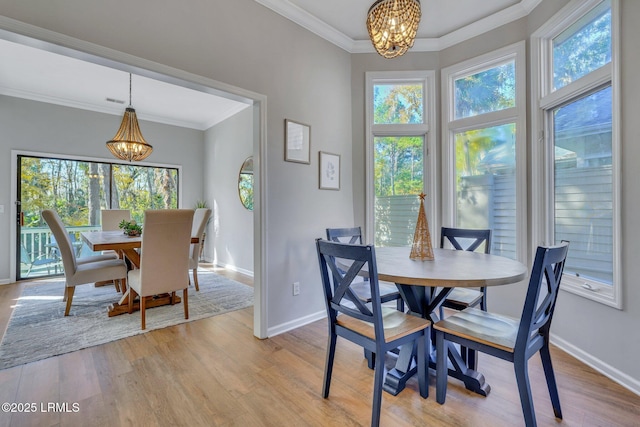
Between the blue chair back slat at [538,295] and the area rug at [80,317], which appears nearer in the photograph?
the blue chair back slat at [538,295]

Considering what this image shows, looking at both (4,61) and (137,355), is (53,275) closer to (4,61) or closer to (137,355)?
(4,61)

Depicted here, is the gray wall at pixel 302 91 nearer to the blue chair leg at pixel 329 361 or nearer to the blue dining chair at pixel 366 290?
the blue dining chair at pixel 366 290

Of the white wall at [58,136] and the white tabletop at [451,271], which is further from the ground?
the white wall at [58,136]

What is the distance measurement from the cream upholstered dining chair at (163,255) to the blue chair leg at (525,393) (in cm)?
270

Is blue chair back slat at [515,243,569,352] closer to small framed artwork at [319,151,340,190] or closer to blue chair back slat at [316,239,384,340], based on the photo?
blue chair back slat at [316,239,384,340]

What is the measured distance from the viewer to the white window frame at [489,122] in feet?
8.71

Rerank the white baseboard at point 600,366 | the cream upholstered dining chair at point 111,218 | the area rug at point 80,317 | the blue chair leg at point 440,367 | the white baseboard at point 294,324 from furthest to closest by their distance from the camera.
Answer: the cream upholstered dining chair at point 111,218
the white baseboard at point 294,324
the area rug at point 80,317
the white baseboard at point 600,366
the blue chair leg at point 440,367

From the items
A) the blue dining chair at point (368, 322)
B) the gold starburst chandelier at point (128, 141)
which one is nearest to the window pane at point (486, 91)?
the blue dining chair at point (368, 322)

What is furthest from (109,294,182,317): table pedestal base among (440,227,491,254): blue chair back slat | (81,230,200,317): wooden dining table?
(440,227,491,254): blue chair back slat

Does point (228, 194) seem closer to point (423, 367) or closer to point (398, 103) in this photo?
point (398, 103)

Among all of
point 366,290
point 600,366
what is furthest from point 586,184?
point 366,290

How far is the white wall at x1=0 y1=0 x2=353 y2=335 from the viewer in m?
1.75

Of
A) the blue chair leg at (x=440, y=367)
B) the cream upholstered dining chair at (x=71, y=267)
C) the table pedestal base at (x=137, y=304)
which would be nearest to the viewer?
the blue chair leg at (x=440, y=367)

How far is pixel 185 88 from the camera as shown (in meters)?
3.93
